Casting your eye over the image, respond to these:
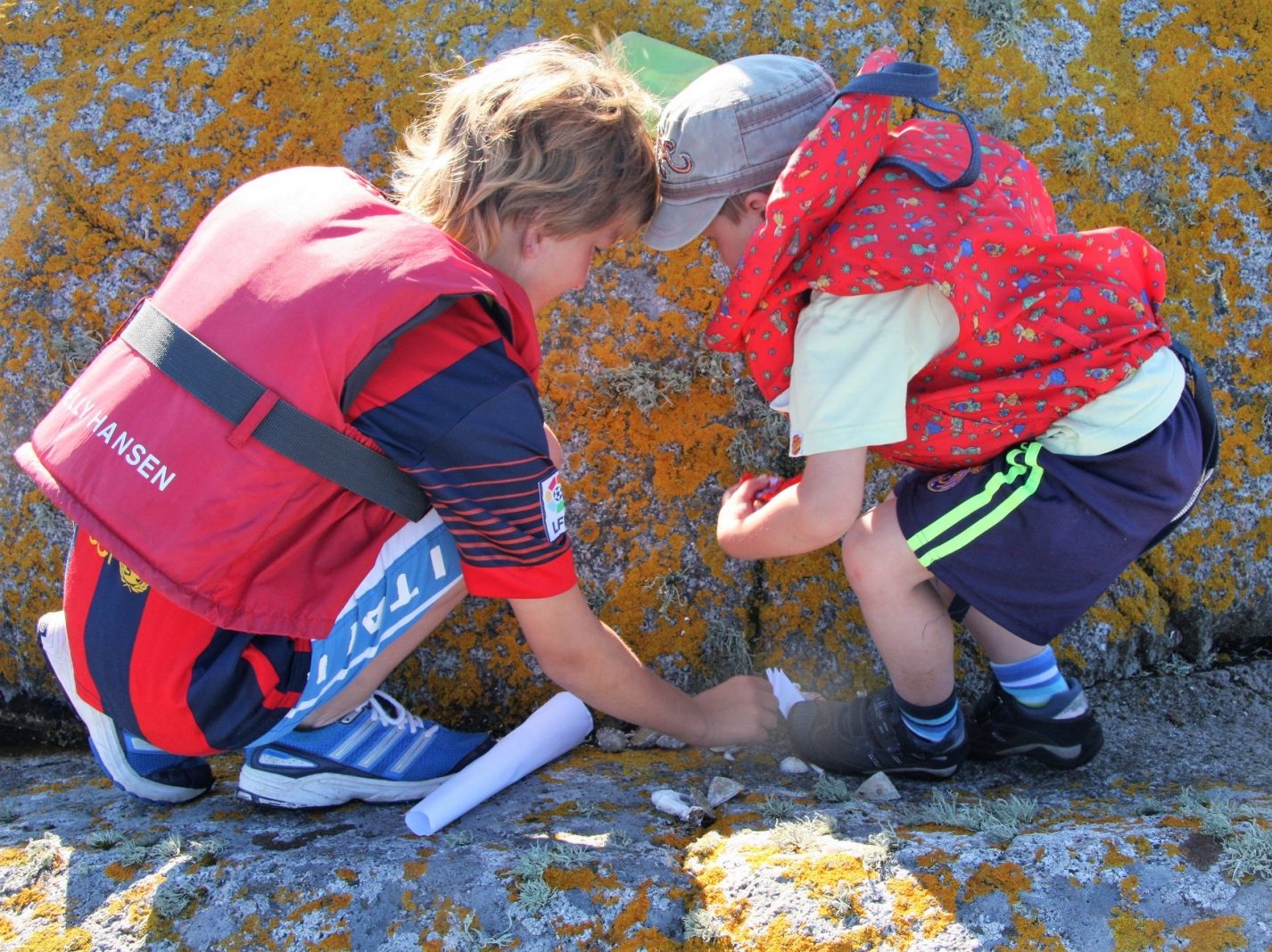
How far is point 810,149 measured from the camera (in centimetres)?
171

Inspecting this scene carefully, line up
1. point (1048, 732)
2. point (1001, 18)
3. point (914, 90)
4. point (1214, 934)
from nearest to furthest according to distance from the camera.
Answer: point (1214, 934) → point (914, 90) → point (1048, 732) → point (1001, 18)

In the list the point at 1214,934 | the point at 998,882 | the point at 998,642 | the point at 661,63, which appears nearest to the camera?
the point at 1214,934

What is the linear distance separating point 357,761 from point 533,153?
4.29 ft

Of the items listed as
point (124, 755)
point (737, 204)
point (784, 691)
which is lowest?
point (784, 691)

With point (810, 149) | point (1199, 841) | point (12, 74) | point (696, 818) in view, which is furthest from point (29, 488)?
point (1199, 841)

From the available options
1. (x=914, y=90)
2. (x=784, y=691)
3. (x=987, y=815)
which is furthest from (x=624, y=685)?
(x=914, y=90)

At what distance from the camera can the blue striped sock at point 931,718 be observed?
2.07 m

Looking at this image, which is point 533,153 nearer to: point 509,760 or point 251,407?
point 251,407

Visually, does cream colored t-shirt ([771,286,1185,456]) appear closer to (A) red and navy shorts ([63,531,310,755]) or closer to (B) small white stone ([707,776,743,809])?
(B) small white stone ([707,776,743,809])

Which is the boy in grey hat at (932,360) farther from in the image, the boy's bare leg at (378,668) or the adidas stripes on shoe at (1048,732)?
the boy's bare leg at (378,668)

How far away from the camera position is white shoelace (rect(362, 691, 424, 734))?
2.16 metres

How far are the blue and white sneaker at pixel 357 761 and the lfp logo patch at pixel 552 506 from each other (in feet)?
2.36

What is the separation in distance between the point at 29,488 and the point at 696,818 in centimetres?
190

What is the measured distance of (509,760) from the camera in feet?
6.95
